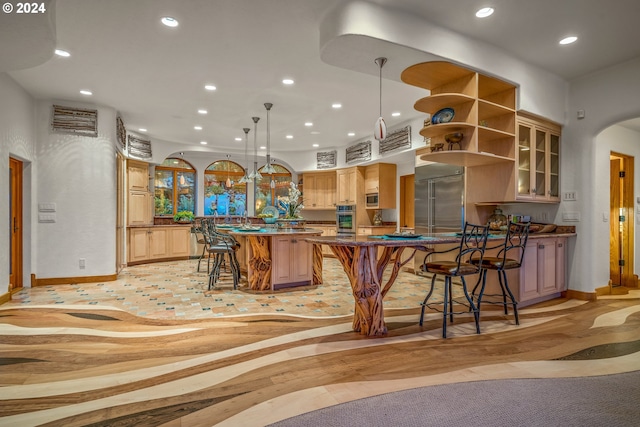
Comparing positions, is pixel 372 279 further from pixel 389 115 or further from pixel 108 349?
pixel 389 115

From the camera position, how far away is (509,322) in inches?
137

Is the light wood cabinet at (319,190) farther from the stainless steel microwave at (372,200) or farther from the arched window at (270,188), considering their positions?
the stainless steel microwave at (372,200)

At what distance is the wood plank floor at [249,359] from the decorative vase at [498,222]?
1.20m

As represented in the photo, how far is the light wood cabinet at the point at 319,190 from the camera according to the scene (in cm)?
943

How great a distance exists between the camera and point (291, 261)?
5055 millimetres

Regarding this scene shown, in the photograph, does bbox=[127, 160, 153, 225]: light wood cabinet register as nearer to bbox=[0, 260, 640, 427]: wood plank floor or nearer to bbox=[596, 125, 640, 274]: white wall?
bbox=[0, 260, 640, 427]: wood plank floor

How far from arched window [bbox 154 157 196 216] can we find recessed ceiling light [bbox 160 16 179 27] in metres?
6.31

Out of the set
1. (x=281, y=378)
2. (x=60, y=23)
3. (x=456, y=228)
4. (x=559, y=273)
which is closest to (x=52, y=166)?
(x=60, y=23)

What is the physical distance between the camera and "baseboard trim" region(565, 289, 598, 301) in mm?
4379

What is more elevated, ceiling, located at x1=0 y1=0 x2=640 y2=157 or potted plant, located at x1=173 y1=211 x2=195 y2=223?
ceiling, located at x1=0 y1=0 x2=640 y2=157

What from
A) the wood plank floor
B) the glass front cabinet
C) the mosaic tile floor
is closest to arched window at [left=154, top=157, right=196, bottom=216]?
the mosaic tile floor

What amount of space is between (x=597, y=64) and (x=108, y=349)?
6074 millimetres

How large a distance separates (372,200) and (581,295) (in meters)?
4.60

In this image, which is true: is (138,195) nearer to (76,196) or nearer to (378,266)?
(76,196)
